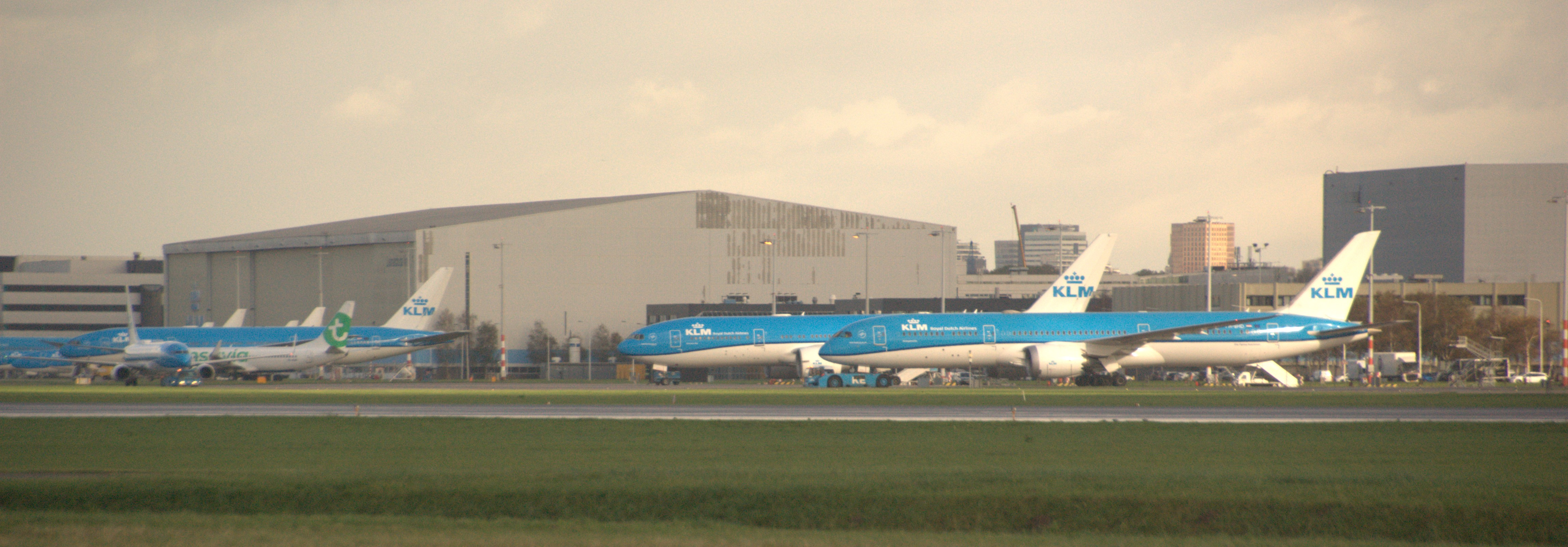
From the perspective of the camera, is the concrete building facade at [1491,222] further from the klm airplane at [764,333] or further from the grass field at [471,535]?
the grass field at [471,535]

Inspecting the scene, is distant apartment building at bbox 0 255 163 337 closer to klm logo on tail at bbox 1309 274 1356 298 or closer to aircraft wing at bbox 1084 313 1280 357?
aircraft wing at bbox 1084 313 1280 357

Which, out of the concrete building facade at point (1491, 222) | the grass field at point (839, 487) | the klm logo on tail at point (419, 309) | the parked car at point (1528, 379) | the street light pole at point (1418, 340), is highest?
the concrete building facade at point (1491, 222)

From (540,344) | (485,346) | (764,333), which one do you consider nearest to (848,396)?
(764,333)

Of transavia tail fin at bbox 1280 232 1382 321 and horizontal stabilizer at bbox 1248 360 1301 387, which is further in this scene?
horizontal stabilizer at bbox 1248 360 1301 387

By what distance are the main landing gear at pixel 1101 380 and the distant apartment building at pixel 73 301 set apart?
5061 inches

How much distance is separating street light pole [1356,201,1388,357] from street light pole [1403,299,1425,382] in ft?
9.53

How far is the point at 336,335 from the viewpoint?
72.5 m

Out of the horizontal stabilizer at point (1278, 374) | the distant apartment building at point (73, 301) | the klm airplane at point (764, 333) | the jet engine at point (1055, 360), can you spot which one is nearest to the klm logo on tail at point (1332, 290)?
the horizontal stabilizer at point (1278, 374)

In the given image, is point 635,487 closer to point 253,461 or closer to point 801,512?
point 801,512

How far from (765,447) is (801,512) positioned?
6.95m

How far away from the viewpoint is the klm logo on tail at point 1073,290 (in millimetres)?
67812

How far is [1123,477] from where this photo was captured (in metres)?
18.3

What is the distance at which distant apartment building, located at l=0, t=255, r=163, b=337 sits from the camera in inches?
5915

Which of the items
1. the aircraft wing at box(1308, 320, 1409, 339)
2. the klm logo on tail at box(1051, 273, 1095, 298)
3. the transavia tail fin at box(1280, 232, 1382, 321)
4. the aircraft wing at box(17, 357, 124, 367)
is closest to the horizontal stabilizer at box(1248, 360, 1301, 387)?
the transavia tail fin at box(1280, 232, 1382, 321)
